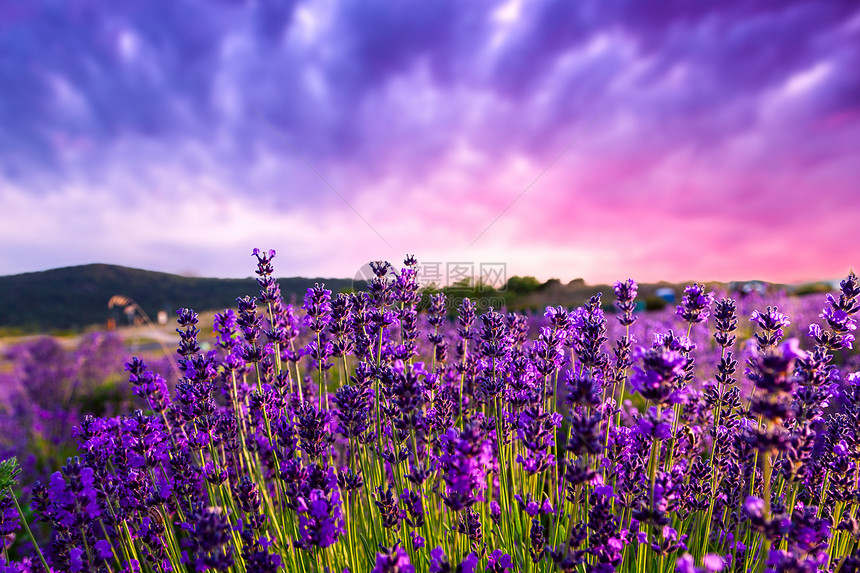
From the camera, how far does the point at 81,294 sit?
33.8m

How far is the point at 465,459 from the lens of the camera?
5.16ft

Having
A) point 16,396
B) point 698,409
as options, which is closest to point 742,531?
point 698,409

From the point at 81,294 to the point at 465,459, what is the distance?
41735mm

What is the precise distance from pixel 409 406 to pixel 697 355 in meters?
9.14

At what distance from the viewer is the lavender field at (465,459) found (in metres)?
1.66

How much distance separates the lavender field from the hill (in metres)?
29.1

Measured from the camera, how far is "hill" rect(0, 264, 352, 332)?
31.2 metres

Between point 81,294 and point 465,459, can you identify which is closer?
point 465,459

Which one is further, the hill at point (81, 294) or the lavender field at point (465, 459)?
the hill at point (81, 294)

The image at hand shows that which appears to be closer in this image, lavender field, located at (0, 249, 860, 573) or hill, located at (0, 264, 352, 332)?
lavender field, located at (0, 249, 860, 573)

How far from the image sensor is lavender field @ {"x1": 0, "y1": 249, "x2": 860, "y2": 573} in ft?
5.45

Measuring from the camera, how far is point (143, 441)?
238cm

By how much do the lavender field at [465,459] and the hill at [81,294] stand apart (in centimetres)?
2909

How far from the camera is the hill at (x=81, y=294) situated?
31250 mm
